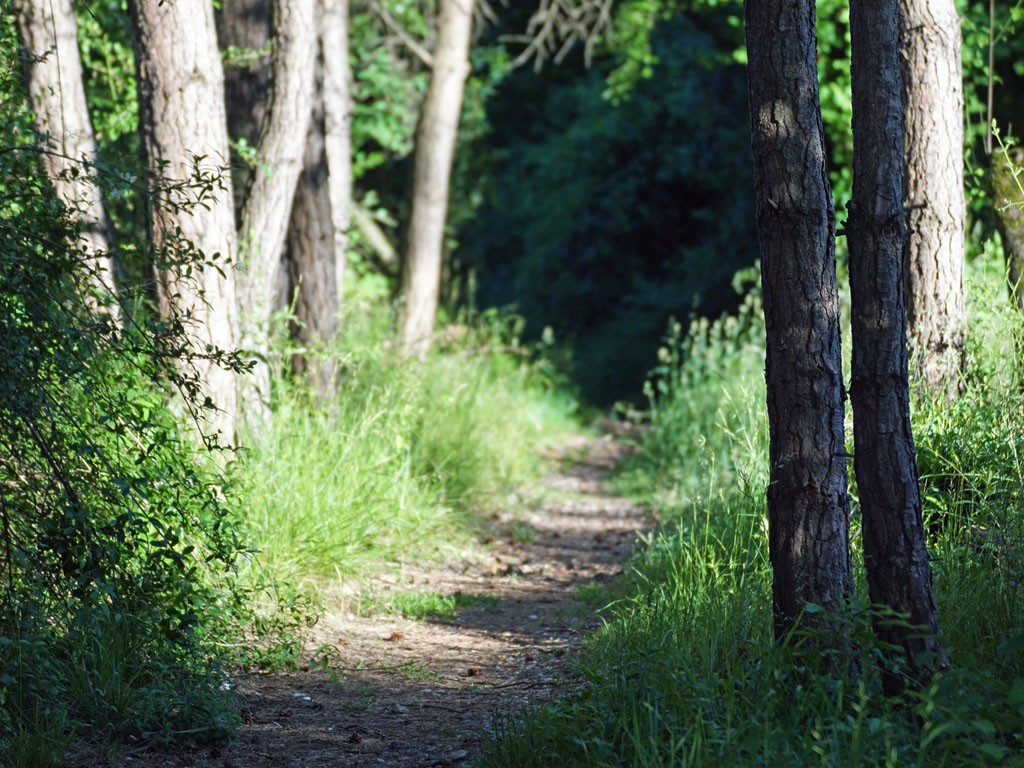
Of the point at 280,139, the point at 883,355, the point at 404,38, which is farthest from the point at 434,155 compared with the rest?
the point at 883,355

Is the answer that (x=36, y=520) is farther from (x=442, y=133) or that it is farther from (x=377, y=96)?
(x=377, y=96)

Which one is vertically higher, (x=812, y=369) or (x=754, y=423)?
(x=812, y=369)

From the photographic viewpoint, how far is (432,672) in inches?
170

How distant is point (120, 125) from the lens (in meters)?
6.29

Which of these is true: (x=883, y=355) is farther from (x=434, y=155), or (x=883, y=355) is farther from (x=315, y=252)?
(x=434, y=155)

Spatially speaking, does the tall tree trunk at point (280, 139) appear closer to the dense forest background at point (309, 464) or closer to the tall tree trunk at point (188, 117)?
the dense forest background at point (309, 464)

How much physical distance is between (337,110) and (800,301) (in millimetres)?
7087

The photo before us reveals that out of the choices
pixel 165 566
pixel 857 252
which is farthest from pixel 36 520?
pixel 857 252

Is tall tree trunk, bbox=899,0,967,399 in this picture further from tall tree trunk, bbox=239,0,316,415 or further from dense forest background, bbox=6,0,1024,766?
tall tree trunk, bbox=239,0,316,415

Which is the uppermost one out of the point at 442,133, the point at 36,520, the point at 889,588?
the point at 442,133

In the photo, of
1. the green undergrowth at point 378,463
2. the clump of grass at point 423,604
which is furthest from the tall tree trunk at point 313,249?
the clump of grass at point 423,604

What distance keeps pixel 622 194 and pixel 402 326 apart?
6.56 m

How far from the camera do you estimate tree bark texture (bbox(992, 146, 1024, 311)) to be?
490 centimetres

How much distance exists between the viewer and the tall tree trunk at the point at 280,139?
617cm
